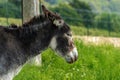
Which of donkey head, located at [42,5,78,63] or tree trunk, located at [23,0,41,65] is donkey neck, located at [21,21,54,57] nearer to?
donkey head, located at [42,5,78,63]

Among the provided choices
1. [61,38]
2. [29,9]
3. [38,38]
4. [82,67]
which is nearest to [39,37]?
[38,38]

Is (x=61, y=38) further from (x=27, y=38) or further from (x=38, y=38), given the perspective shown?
(x=27, y=38)

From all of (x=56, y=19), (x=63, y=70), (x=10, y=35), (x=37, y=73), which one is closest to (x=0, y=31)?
(x=10, y=35)

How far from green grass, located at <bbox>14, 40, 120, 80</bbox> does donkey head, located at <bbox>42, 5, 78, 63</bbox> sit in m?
2.06

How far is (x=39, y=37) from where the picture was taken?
9070 millimetres

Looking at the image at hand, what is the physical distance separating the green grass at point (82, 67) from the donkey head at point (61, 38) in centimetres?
206

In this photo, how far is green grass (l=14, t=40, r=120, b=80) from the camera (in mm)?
11625

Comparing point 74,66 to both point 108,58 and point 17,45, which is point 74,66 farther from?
point 17,45

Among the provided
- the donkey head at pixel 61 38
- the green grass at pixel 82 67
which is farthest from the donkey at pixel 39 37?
the green grass at pixel 82 67

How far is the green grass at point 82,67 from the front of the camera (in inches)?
458

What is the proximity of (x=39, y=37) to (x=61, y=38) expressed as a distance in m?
0.36

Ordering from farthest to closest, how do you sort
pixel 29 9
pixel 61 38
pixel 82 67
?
pixel 82 67 → pixel 29 9 → pixel 61 38

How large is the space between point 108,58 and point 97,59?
0.27 meters

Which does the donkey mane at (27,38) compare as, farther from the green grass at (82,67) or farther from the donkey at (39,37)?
the green grass at (82,67)
